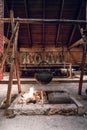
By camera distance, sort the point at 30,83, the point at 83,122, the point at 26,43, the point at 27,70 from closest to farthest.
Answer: the point at 83,122 → the point at 30,83 → the point at 27,70 → the point at 26,43

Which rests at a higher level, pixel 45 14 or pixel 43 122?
pixel 45 14

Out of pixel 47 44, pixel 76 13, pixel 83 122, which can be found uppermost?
pixel 76 13

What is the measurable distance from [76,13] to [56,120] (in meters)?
7.48

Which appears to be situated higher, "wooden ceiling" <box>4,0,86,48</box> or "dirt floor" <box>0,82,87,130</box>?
"wooden ceiling" <box>4,0,86,48</box>

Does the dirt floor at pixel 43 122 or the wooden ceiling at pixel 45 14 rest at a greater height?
the wooden ceiling at pixel 45 14

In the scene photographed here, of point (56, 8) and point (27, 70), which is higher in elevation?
point (56, 8)

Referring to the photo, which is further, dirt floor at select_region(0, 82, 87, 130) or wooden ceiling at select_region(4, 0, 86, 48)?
wooden ceiling at select_region(4, 0, 86, 48)

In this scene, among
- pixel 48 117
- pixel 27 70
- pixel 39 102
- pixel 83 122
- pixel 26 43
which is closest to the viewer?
pixel 83 122

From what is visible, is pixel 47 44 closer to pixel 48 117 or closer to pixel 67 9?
pixel 67 9

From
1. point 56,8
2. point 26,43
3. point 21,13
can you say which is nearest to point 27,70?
point 26,43

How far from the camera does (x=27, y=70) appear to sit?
10.5m

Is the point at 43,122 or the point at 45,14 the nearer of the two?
the point at 43,122

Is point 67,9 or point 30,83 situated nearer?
point 30,83

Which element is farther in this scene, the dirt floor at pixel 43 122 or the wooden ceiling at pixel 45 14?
the wooden ceiling at pixel 45 14
